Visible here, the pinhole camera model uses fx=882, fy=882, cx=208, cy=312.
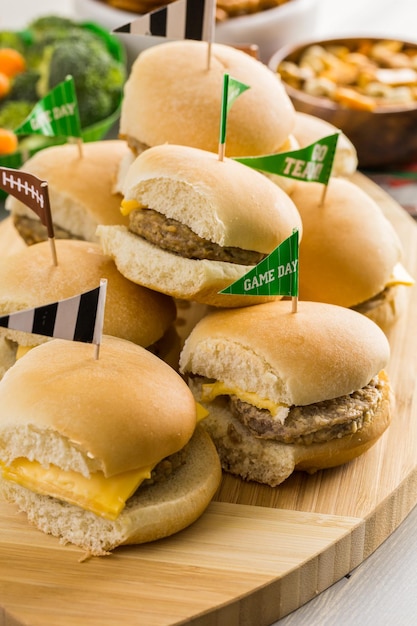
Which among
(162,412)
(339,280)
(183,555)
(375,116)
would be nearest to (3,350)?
(162,412)

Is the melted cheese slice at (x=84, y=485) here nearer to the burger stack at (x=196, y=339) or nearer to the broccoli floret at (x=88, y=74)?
the burger stack at (x=196, y=339)

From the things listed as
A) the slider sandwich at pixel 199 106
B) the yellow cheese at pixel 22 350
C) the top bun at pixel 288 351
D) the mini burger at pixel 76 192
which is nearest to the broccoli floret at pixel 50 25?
the mini burger at pixel 76 192

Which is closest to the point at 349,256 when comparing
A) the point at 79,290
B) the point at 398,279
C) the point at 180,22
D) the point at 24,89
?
the point at 398,279

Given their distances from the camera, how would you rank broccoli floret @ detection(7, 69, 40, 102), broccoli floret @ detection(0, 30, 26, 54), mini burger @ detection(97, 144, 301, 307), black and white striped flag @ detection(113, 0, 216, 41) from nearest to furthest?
mini burger @ detection(97, 144, 301, 307), black and white striped flag @ detection(113, 0, 216, 41), broccoli floret @ detection(7, 69, 40, 102), broccoli floret @ detection(0, 30, 26, 54)

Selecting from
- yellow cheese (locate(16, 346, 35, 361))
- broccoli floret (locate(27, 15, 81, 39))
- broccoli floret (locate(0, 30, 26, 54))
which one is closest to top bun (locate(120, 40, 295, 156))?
yellow cheese (locate(16, 346, 35, 361))

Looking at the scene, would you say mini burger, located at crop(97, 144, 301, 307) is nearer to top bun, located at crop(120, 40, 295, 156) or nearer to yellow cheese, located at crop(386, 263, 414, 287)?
top bun, located at crop(120, 40, 295, 156)

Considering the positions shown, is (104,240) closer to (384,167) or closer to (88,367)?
(88,367)
